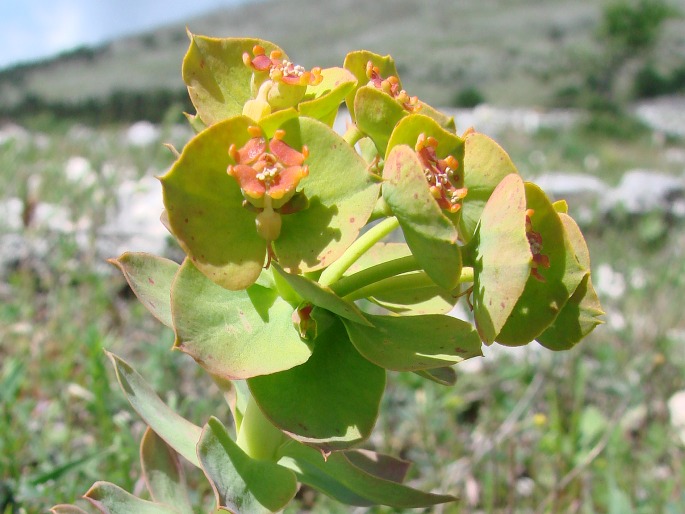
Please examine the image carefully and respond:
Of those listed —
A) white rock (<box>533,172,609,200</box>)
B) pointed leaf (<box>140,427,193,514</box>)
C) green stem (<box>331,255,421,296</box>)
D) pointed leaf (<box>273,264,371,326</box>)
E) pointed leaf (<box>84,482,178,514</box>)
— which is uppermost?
pointed leaf (<box>273,264,371,326</box>)

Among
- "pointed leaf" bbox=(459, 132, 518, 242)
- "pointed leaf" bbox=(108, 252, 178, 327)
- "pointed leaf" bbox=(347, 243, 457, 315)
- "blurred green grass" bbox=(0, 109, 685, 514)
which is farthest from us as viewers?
"blurred green grass" bbox=(0, 109, 685, 514)

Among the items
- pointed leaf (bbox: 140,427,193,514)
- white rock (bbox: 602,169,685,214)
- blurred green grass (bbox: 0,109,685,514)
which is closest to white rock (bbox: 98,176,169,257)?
blurred green grass (bbox: 0,109,685,514)

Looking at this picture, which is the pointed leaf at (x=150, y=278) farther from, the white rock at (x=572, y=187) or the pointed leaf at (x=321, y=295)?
the white rock at (x=572, y=187)

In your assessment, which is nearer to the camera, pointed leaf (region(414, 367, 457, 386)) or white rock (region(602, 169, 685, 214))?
pointed leaf (region(414, 367, 457, 386))

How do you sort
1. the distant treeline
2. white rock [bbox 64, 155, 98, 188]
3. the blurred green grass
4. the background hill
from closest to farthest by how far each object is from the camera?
the blurred green grass, white rock [bbox 64, 155, 98, 188], the distant treeline, the background hill

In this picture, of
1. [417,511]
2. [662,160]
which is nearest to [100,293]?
[417,511]

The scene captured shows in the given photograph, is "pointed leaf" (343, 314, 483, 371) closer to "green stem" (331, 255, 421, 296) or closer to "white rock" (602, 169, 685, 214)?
"green stem" (331, 255, 421, 296)

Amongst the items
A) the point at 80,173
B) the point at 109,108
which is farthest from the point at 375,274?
the point at 109,108

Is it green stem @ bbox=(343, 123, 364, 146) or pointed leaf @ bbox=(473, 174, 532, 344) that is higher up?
green stem @ bbox=(343, 123, 364, 146)
